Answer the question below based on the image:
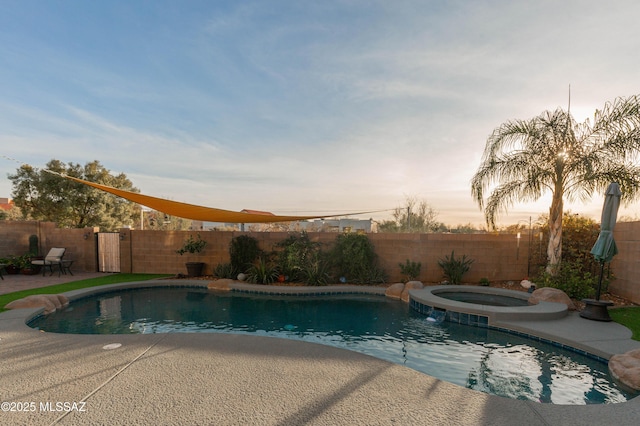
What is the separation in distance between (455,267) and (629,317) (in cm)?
409

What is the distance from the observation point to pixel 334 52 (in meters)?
9.40

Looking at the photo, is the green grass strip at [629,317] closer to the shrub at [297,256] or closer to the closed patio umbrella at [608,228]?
the closed patio umbrella at [608,228]

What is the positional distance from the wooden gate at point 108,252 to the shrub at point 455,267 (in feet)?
38.3

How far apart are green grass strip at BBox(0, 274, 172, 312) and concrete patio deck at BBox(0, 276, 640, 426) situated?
4225 mm

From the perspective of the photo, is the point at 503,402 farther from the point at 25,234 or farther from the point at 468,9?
the point at 25,234

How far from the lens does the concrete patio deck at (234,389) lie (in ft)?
8.77

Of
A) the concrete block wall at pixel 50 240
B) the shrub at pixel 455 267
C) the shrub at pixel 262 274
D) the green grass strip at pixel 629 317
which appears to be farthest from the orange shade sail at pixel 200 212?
the green grass strip at pixel 629 317

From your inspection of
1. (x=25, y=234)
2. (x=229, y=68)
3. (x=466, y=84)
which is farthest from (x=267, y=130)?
(x=25, y=234)

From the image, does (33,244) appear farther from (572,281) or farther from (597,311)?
(572,281)

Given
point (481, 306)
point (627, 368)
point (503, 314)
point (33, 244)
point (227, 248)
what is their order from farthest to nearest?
point (33, 244), point (227, 248), point (481, 306), point (503, 314), point (627, 368)

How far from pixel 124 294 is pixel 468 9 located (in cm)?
1143

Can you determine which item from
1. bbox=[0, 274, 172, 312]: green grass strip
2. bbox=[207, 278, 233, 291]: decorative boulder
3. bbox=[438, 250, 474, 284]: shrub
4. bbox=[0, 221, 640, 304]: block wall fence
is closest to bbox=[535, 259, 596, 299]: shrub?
bbox=[0, 221, 640, 304]: block wall fence

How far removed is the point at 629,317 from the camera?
5.98 meters

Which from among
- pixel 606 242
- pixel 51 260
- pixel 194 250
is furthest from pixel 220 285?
pixel 606 242
